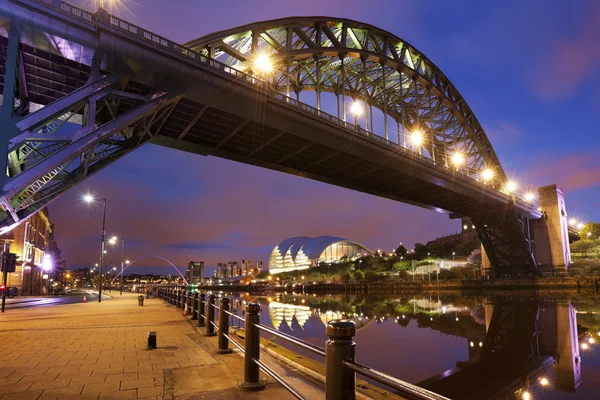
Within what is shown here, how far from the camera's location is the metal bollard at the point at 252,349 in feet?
21.5

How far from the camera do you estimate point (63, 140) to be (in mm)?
16484

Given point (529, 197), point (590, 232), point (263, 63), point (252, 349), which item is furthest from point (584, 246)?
point (252, 349)

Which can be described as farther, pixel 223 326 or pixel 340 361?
pixel 223 326

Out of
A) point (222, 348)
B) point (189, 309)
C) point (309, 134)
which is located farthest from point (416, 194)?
point (222, 348)

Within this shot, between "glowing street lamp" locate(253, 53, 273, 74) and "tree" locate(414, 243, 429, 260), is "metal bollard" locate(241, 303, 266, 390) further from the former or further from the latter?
"tree" locate(414, 243, 429, 260)

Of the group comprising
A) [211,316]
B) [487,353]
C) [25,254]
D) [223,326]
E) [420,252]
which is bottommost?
[487,353]

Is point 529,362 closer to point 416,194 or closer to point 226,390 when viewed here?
point 226,390

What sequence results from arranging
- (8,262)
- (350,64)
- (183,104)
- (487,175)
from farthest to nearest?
(487,175) → (350,64) → (183,104) → (8,262)

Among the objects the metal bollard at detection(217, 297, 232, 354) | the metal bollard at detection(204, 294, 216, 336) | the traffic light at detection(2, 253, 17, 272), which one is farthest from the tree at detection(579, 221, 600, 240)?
the traffic light at detection(2, 253, 17, 272)

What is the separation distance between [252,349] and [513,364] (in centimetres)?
1117

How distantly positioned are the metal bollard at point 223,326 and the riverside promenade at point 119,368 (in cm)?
26

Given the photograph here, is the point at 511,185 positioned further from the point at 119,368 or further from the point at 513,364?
the point at 119,368

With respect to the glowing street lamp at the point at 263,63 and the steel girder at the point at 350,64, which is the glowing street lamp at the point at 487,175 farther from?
the glowing street lamp at the point at 263,63

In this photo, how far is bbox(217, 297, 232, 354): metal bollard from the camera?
9.29 metres
